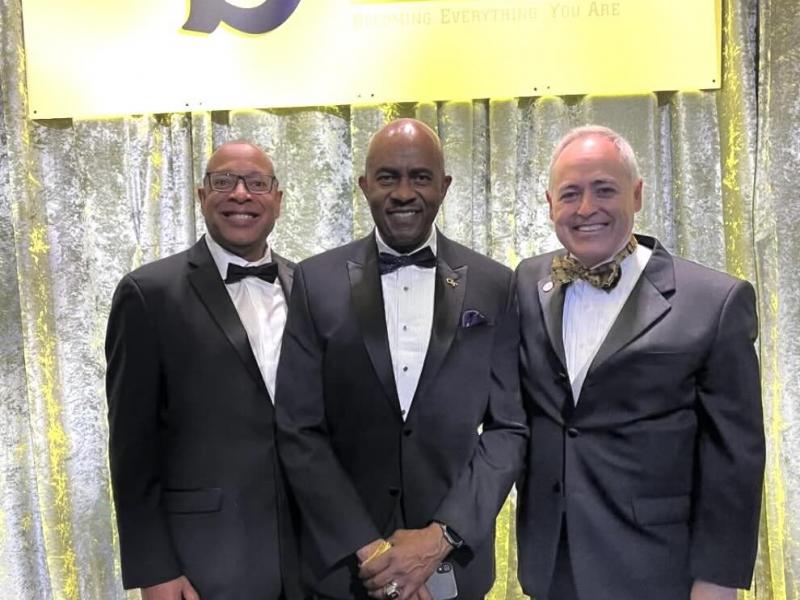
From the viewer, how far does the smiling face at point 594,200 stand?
1.60m

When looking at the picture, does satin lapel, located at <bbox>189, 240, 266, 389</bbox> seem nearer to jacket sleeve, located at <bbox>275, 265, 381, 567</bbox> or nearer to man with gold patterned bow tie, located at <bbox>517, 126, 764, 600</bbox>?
jacket sleeve, located at <bbox>275, 265, 381, 567</bbox>

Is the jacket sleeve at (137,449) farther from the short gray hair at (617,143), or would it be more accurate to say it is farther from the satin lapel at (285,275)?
the short gray hair at (617,143)

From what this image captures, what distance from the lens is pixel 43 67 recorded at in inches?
105

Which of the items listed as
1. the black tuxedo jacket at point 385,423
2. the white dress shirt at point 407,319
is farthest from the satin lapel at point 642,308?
the white dress shirt at point 407,319

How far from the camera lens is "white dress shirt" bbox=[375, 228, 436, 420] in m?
1.63

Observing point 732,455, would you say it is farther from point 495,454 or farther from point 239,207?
point 239,207

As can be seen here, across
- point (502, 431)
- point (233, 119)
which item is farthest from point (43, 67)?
point (502, 431)

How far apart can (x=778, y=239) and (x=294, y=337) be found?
6.10 ft

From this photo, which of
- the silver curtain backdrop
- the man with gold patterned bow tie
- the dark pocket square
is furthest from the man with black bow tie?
the silver curtain backdrop

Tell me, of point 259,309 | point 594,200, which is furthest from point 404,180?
point 259,309

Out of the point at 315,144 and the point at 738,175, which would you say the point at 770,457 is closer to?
the point at 738,175

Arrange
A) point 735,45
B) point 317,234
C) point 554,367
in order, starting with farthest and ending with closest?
point 317,234, point 735,45, point 554,367

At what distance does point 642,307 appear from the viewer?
158 cm

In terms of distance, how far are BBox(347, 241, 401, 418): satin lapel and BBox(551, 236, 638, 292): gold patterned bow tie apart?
42 cm
